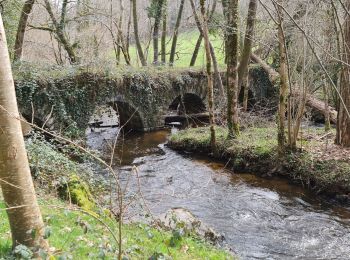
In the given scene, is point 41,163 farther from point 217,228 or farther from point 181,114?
point 181,114

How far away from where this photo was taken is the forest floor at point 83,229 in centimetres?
473

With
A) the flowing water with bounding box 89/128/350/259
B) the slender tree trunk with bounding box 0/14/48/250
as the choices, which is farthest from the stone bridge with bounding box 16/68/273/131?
the slender tree trunk with bounding box 0/14/48/250

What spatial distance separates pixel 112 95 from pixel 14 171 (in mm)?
13695

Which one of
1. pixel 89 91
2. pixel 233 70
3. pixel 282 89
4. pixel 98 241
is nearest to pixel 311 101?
pixel 233 70

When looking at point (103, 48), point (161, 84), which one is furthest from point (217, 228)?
point (103, 48)

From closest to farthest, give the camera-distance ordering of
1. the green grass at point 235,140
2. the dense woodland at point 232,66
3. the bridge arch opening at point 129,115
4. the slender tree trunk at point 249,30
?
the dense woodland at point 232,66
the green grass at point 235,140
the slender tree trunk at point 249,30
the bridge arch opening at point 129,115

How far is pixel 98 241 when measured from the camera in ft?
18.3

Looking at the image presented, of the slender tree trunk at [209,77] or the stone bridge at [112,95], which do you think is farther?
A: the stone bridge at [112,95]

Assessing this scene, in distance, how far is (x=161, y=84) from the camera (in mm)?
19594

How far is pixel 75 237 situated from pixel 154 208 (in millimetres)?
3945

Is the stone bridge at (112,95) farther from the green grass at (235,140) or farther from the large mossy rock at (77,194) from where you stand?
the large mossy rock at (77,194)

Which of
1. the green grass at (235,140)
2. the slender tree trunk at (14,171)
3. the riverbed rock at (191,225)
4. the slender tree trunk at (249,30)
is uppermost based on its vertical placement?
the slender tree trunk at (249,30)

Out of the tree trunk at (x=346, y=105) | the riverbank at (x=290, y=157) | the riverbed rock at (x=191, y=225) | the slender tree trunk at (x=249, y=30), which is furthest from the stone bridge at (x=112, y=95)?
the tree trunk at (x=346, y=105)

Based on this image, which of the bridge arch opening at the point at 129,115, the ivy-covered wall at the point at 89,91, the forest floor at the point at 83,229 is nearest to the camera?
the forest floor at the point at 83,229
